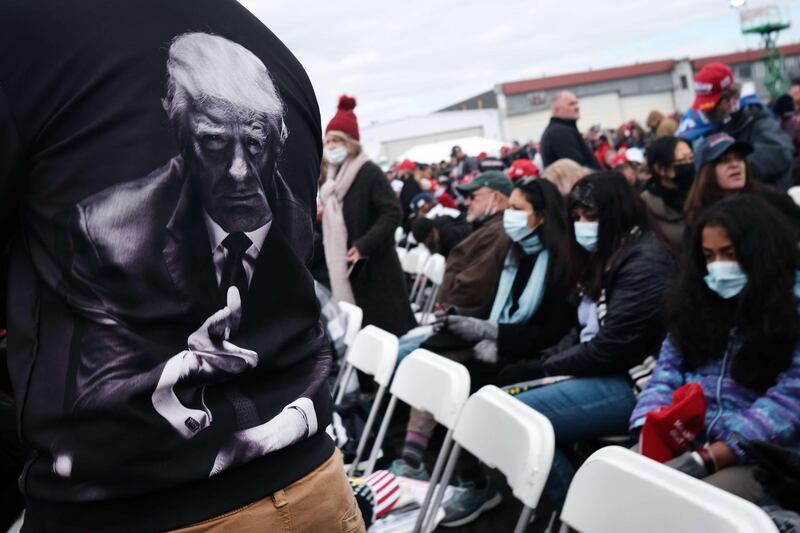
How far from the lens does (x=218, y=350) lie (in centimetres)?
109

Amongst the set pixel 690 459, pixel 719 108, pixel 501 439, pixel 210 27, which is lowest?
pixel 690 459

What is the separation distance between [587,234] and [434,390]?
3.40 ft

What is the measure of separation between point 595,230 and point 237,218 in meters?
2.17

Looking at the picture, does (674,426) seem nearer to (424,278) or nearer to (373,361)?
(373,361)

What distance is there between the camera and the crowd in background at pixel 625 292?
217 cm

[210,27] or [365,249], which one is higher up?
[210,27]

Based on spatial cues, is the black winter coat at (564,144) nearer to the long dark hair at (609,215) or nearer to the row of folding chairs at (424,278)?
the row of folding chairs at (424,278)

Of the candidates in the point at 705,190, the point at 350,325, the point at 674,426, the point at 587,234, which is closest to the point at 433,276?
the point at 350,325

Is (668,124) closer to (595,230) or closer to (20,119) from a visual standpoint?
(595,230)

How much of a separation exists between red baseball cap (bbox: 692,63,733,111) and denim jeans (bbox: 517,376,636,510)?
246 centimetres

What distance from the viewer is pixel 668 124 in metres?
7.28

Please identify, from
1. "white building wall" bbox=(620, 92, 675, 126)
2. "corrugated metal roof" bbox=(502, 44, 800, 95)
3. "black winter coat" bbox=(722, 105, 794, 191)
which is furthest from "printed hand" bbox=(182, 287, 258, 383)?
"white building wall" bbox=(620, 92, 675, 126)

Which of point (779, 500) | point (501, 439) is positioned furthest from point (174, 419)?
point (779, 500)

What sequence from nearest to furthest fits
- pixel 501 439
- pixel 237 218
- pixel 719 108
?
1. pixel 237 218
2. pixel 501 439
3. pixel 719 108
